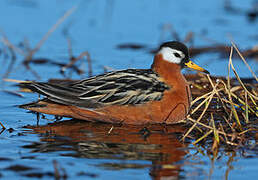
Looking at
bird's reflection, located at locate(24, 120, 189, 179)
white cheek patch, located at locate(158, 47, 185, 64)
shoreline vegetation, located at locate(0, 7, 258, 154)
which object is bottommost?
bird's reflection, located at locate(24, 120, 189, 179)

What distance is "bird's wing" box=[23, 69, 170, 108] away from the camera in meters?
8.12

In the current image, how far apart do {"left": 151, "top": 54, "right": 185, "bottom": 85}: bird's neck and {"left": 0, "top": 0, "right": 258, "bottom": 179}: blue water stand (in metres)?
1.31

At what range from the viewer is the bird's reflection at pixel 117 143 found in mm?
6419

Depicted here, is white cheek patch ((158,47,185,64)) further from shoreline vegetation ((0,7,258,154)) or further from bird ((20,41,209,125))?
shoreline vegetation ((0,7,258,154))

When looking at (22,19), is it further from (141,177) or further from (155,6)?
(141,177)

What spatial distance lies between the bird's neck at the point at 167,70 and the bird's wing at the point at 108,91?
7.4 inches

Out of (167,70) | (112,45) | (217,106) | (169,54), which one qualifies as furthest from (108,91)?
(112,45)

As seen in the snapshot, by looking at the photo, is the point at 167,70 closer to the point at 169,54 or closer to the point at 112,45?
the point at 169,54

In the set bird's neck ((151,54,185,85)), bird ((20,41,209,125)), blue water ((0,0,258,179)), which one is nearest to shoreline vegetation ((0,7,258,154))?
blue water ((0,0,258,179))

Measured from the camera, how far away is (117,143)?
703 cm

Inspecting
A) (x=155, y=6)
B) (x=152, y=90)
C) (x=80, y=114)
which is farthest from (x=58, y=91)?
(x=155, y=6)

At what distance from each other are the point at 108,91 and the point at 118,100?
198mm

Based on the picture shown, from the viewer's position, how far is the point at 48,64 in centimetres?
1214

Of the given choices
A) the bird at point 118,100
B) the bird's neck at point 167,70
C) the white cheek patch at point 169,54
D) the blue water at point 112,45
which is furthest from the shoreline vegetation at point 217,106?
the white cheek patch at point 169,54
